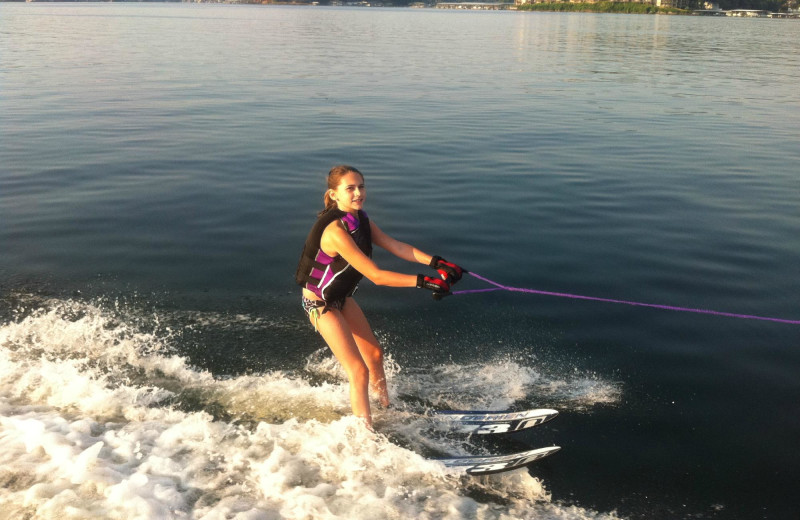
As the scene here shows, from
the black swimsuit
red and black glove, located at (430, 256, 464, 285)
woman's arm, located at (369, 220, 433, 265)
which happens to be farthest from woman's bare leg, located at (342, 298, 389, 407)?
red and black glove, located at (430, 256, 464, 285)

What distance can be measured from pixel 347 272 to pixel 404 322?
8.71 ft

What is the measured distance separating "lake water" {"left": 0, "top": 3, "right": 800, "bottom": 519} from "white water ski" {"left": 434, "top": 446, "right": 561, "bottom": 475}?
6.1 inches

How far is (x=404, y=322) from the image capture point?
870 centimetres

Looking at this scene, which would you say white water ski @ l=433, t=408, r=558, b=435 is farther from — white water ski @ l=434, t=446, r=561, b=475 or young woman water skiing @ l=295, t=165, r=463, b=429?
young woman water skiing @ l=295, t=165, r=463, b=429

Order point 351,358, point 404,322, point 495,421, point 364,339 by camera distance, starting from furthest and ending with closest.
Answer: point 404,322 → point 364,339 → point 495,421 → point 351,358

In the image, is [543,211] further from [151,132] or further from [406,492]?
[151,132]

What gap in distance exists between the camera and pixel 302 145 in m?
18.8

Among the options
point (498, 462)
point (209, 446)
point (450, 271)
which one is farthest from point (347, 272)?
→ point (498, 462)

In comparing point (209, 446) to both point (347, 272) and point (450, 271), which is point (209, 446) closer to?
point (347, 272)

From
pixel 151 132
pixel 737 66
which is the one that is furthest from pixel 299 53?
pixel 151 132

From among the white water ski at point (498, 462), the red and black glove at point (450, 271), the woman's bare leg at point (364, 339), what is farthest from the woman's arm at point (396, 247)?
the white water ski at point (498, 462)

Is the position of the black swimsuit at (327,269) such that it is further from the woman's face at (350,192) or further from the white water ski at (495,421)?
the white water ski at (495,421)

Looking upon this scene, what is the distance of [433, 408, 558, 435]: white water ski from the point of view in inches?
247

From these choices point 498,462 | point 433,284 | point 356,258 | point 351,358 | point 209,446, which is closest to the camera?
point 433,284
